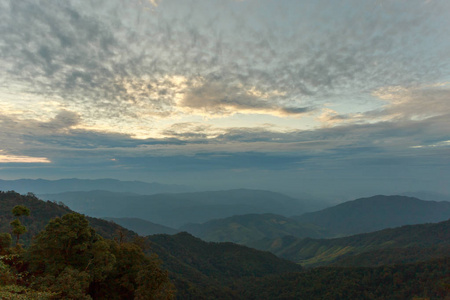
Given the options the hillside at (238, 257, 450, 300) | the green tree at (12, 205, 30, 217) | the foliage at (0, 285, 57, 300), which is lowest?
the hillside at (238, 257, 450, 300)

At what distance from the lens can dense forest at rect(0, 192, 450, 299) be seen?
83.9 ft

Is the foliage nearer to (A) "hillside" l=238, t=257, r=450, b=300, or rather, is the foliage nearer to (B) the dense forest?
(B) the dense forest

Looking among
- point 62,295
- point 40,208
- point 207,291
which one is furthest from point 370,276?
point 40,208

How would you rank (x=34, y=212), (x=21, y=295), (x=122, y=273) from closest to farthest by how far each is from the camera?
(x=21, y=295), (x=122, y=273), (x=34, y=212)

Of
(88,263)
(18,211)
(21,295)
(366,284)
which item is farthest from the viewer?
(366,284)

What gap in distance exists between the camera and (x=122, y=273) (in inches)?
1286

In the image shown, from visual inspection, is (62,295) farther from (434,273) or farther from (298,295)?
(434,273)

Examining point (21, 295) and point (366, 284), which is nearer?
point (21, 295)

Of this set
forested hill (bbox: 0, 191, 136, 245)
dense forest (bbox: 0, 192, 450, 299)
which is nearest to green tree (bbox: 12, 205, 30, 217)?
dense forest (bbox: 0, 192, 450, 299)

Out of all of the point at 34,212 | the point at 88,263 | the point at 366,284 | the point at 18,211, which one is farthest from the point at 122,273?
the point at 34,212

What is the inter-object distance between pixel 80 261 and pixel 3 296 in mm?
14327

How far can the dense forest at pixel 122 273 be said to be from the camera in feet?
83.9

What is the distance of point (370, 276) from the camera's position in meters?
134

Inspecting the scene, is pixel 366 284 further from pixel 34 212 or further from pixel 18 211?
pixel 34 212
